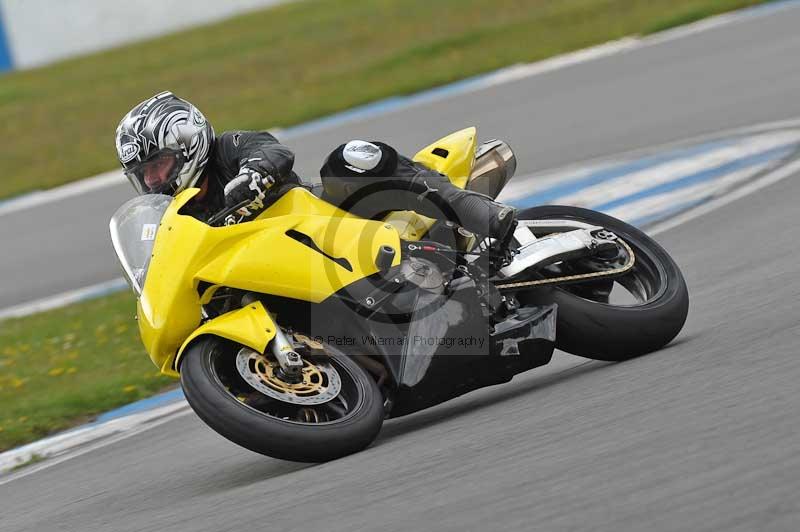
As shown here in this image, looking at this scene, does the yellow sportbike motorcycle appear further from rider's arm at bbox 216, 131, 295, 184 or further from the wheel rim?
rider's arm at bbox 216, 131, 295, 184

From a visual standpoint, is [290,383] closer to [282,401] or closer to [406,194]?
[282,401]

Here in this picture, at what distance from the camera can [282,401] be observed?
4.39 metres

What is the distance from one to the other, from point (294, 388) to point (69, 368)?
3.88 metres

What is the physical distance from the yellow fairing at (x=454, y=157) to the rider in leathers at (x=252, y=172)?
18 centimetres

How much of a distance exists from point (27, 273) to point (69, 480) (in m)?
5.78

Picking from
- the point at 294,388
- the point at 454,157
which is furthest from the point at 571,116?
the point at 294,388

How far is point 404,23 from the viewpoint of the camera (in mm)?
19531

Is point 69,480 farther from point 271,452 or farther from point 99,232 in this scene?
point 99,232

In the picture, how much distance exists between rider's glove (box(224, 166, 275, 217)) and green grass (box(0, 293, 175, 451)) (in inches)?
99.4

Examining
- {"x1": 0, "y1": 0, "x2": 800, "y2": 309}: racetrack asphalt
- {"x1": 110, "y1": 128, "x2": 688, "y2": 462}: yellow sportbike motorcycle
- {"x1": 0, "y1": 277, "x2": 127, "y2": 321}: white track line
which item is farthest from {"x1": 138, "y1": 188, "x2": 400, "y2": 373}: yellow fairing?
{"x1": 0, "y1": 0, "x2": 800, "y2": 309}: racetrack asphalt

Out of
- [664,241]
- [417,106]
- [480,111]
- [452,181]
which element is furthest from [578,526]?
[417,106]

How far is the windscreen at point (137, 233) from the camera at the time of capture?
475 cm

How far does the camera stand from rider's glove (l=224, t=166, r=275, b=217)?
4.72 metres

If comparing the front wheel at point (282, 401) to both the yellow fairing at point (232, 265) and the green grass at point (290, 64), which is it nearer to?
the yellow fairing at point (232, 265)
